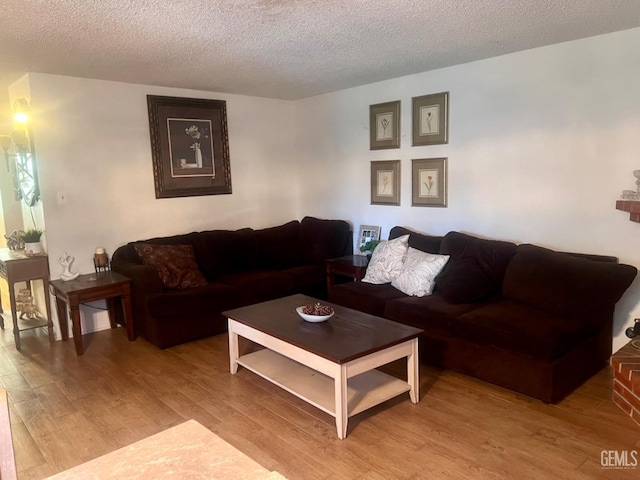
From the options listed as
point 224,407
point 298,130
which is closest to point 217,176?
point 298,130

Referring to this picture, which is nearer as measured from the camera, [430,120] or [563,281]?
[563,281]

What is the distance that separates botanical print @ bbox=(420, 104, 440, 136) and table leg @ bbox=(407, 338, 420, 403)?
7.10ft

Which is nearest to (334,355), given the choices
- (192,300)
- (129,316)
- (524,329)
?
(524,329)

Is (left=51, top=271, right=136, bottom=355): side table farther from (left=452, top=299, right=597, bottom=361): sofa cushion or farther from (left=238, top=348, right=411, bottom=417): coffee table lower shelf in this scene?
(left=452, top=299, right=597, bottom=361): sofa cushion

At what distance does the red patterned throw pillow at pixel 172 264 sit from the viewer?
3957mm

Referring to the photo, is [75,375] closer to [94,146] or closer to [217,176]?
[94,146]

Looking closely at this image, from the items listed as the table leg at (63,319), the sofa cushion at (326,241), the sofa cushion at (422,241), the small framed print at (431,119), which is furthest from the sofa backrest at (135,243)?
the small framed print at (431,119)

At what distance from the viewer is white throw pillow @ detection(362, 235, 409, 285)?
12.9 ft

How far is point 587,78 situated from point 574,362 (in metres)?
1.93

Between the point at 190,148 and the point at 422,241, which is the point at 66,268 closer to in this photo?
the point at 190,148

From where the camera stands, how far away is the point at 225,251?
462 cm

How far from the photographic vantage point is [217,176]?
4.97 metres

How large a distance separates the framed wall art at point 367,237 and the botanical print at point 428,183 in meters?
0.67

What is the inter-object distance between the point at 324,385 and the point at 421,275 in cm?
129
